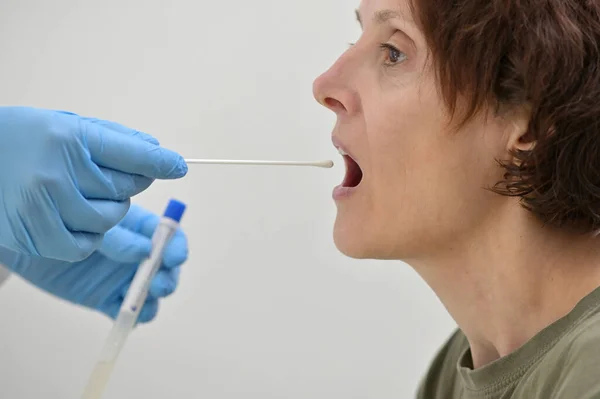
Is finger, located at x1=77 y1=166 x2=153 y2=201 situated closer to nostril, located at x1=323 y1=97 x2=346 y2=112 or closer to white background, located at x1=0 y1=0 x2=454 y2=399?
nostril, located at x1=323 y1=97 x2=346 y2=112

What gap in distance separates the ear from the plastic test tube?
0.54 m

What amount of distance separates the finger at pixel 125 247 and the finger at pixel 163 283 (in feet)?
0.19

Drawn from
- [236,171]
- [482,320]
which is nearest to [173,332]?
[236,171]

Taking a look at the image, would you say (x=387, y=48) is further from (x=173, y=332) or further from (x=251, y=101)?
(x=173, y=332)

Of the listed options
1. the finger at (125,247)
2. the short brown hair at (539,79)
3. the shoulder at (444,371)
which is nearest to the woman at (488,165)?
the short brown hair at (539,79)

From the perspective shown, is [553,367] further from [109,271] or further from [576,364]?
[109,271]

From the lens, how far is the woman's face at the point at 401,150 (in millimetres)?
848

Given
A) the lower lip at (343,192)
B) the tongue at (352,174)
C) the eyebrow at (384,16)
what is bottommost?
the lower lip at (343,192)

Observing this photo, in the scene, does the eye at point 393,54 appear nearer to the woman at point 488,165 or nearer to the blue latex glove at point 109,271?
the woman at point 488,165

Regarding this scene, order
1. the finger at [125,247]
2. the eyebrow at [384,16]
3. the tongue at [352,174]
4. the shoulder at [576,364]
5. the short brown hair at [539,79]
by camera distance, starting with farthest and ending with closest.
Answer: the finger at [125,247] < the tongue at [352,174] < the eyebrow at [384,16] < the short brown hair at [539,79] < the shoulder at [576,364]

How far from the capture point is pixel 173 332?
55.7 inches

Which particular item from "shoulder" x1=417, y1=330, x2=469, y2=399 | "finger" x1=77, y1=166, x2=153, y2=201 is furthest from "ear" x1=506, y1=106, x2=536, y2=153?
A: "finger" x1=77, y1=166, x2=153, y2=201

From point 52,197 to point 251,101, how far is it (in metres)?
0.58

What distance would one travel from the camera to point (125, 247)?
1.16 metres
